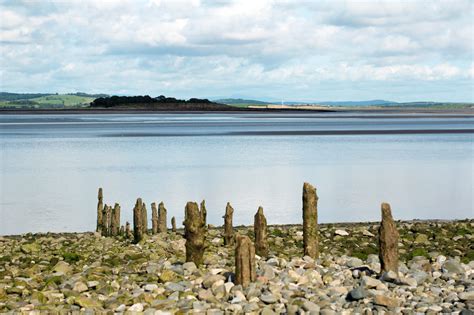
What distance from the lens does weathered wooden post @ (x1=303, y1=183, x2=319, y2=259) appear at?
2058cm

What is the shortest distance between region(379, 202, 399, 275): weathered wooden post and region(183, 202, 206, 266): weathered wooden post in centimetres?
403

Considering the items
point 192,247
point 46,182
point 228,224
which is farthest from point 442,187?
point 192,247

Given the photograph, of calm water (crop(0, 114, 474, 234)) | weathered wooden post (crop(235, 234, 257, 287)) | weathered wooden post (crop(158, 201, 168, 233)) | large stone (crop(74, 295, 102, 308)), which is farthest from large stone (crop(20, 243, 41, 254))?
calm water (crop(0, 114, 474, 234))

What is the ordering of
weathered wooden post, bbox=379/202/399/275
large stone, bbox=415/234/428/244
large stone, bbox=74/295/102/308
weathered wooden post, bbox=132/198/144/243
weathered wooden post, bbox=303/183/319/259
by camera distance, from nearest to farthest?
large stone, bbox=74/295/102/308
weathered wooden post, bbox=379/202/399/275
weathered wooden post, bbox=303/183/319/259
large stone, bbox=415/234/428/244
weathered wooden post, bbox=132/198/144/243

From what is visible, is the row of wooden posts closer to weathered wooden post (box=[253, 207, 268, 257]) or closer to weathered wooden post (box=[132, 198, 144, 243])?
weathered wooden post (box=[253, 207, 268, 257])

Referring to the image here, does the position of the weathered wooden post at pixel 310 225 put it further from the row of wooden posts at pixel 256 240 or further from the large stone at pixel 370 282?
the large stone at pixel 370 282

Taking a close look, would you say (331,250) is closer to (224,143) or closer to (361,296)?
(361,296)

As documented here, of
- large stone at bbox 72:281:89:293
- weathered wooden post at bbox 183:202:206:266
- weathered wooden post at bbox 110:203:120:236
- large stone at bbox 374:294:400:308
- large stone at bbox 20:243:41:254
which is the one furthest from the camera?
weathered wooden post at bbox 110:203:120:236

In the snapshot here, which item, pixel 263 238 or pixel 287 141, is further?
pixel 287 141

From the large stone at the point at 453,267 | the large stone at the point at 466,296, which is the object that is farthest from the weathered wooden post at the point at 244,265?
the large stone at the point at 453,267

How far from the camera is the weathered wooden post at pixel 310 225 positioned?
67.5 ft

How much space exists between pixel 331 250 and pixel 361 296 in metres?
8.11

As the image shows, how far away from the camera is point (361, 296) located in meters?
15.1

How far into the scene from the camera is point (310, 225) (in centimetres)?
2077
